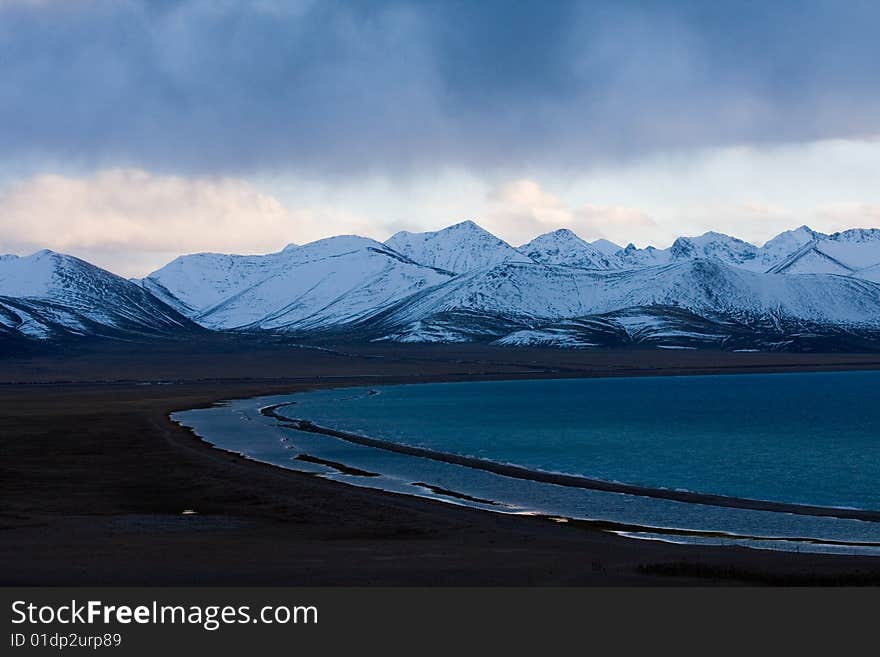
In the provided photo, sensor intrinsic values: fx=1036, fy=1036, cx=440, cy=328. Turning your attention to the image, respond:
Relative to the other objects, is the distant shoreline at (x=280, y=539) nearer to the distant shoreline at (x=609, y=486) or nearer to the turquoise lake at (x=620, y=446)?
the turquoise lake at (x=620, y=446)

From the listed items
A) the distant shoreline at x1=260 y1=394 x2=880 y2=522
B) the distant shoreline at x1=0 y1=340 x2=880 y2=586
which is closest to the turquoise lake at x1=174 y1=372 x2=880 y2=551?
the distant shoreline at x1=260 y1=394 x2=880 y2=522

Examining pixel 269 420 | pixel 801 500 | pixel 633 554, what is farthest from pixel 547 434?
pixel 633 554

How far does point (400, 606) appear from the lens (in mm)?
24828

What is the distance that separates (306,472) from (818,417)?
223 ft

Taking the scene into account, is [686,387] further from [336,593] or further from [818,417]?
[336,593]

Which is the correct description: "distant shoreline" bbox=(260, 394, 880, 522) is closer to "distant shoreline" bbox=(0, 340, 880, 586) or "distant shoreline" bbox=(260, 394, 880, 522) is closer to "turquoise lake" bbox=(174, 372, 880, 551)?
"turquoise lake" bbox=(174, 372, 880, 551)

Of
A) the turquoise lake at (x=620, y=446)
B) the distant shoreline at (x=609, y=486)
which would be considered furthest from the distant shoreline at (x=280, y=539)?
the distant shoreline at (x=609, y=486)

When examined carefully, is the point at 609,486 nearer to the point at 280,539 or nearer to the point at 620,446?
the point at 280,539

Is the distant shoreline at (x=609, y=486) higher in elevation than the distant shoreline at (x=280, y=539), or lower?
lower

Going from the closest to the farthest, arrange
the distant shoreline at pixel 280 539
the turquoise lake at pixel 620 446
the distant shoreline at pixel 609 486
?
the distant shoreline at pixel 280 539 → the distant shoreline at pixel 609 486 → the turquoise lake at pixel 620 446

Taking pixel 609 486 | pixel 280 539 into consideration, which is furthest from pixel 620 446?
pixel 280 539

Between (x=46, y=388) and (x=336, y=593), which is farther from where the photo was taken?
(x=46, y=388)

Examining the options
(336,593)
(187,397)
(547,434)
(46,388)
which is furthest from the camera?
(46,388)

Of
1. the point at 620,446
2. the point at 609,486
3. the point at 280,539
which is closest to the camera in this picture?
the point at 280,539
